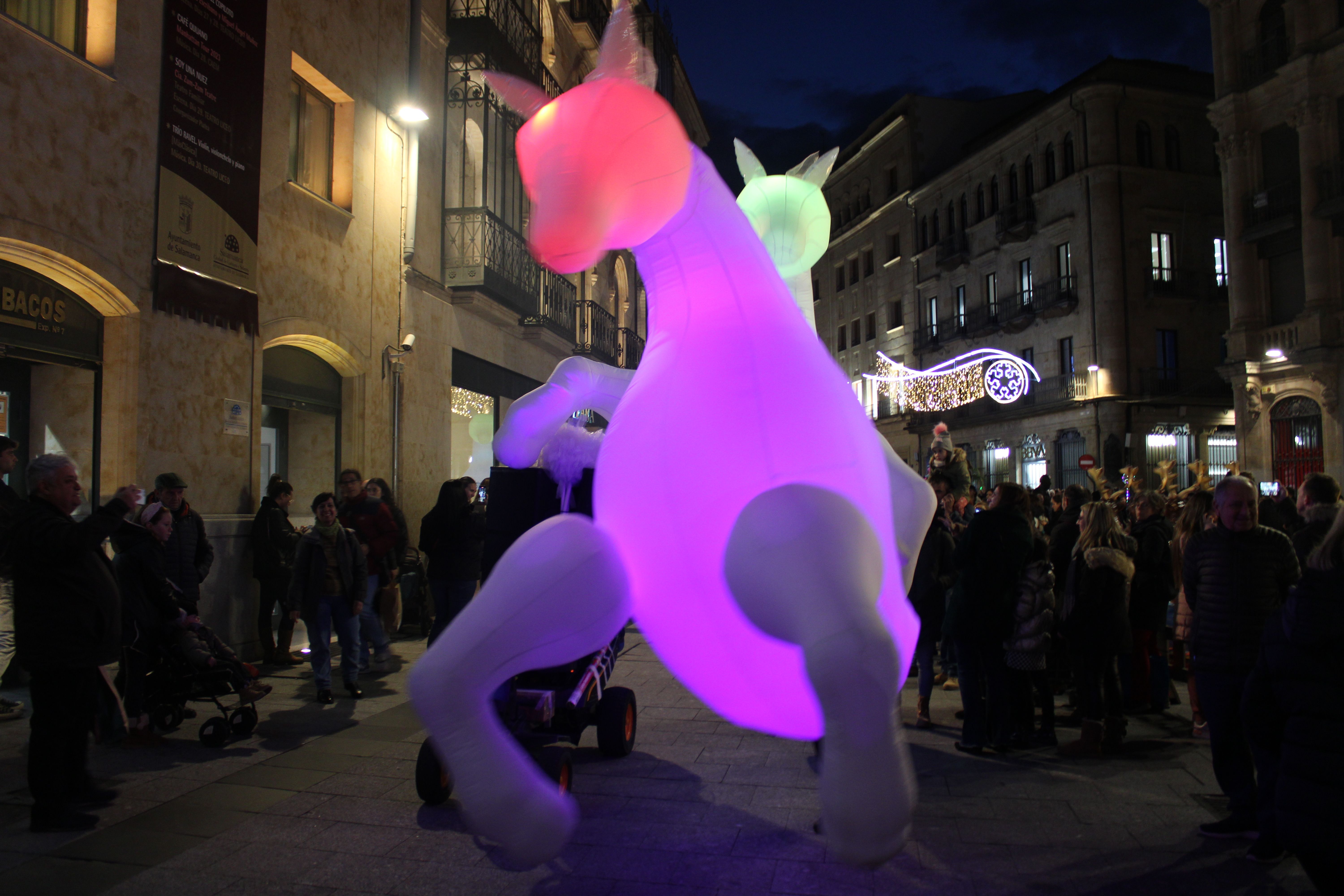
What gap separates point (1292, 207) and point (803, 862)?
22809 millimetres

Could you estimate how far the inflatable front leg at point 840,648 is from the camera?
1.29 meters

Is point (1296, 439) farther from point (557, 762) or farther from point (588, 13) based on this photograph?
point (557, 762)

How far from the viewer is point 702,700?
1527mm

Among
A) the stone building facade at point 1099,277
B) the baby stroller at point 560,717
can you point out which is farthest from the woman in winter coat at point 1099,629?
the stone building facade at point 1099,277

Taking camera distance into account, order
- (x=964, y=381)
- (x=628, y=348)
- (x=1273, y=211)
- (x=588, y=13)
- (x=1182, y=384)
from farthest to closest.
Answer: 1. (x=1182, y=384)
2. (x=964, y=381)
3. (x=1273, y=211)
4. (x=628, y=348)
5. (x=588, y=13)

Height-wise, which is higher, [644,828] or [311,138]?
[311,138]

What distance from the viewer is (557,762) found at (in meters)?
4.35

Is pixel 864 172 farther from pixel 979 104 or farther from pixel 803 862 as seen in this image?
pixel 803 862

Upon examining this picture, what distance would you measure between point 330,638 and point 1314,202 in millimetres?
22064

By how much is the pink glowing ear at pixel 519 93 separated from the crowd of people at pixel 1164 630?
2.77 meters

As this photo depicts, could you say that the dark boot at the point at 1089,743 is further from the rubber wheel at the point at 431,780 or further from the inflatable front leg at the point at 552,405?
the inflatable front leg at the point at 552,405

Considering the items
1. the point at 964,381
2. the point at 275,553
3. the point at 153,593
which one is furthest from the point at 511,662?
the point at 964,381

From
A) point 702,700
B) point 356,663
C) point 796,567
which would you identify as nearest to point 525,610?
point 702,700

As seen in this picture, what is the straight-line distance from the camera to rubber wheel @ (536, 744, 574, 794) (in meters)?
4.33
